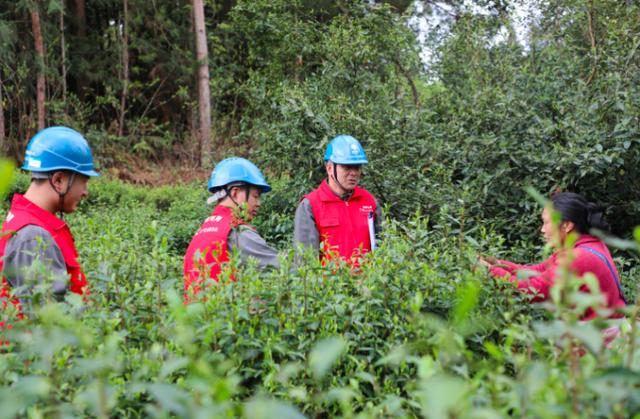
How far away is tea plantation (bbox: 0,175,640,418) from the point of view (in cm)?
145

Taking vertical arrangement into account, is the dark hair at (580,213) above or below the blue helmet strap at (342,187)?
above

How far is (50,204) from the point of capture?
368 cm

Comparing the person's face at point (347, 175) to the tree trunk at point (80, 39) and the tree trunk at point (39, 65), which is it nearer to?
the tree trunk at point (39, 65)

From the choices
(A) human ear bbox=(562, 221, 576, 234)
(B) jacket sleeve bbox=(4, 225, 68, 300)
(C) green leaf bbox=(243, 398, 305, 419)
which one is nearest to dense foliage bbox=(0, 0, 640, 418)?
(C) green leaf bbox=(243, 398, 305, 419)

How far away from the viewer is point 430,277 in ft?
10.5

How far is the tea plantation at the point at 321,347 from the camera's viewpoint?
1.45 metres

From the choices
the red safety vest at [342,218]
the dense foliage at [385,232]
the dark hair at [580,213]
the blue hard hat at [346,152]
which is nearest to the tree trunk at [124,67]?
the dense foliage at [385,232]

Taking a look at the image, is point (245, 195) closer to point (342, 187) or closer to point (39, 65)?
point (342, 187)

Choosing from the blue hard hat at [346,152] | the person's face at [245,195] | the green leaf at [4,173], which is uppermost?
the green leaf at [4,173]

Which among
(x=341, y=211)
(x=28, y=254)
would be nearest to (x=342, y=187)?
(x=341, y=211)

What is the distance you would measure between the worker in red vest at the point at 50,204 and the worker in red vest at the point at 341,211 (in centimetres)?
214

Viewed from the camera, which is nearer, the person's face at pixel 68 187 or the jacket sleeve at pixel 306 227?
the person's face at pixel 68 187

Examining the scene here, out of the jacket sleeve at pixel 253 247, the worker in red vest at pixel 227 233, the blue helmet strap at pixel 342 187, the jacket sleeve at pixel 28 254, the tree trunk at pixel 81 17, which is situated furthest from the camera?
the tree trunk at pixel 81 17

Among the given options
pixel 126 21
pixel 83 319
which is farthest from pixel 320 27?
pixel 126 21
